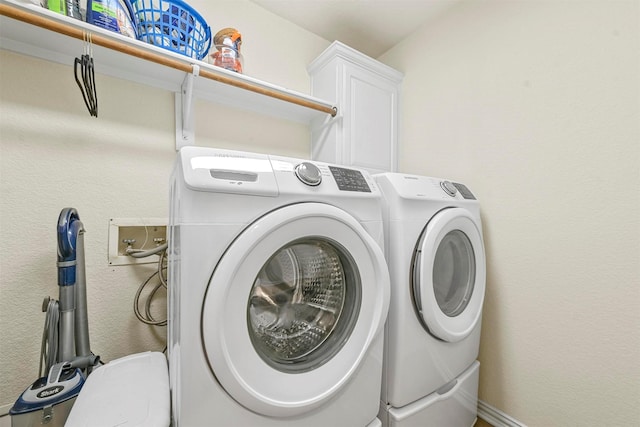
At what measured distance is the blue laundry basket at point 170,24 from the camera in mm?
1053

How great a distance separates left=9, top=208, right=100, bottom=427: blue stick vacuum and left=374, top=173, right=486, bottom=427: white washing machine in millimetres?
944

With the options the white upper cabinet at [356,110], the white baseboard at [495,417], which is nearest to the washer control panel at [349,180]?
the white upper cabinet at [356,110]

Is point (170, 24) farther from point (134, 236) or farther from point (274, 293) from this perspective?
point (274, 293)

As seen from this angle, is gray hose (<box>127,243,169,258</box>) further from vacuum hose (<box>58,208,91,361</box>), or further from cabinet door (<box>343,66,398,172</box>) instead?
cabinet door (<box>343,66,398,172</box>)

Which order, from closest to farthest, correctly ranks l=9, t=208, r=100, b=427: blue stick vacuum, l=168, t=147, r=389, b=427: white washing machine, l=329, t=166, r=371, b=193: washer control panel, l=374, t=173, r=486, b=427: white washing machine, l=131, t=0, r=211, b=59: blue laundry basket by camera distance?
l=168, t=147, r=389, b=427: white washing machine, l=9, t=208, r=100, b=427: blue stick vacuum, l=329, t=166, r=371, b=193: washer control panel, l=374, t=173, r=486, b=427: white washing machine, l=131, t=0, r=211, b=59: blue laundry basket

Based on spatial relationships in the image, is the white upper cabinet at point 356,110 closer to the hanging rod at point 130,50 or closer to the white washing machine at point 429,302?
the hanging rod at point 130,50

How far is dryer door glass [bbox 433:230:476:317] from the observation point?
111 cm

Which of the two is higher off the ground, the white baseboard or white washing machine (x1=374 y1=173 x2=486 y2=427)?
white washing machine (x1=374 y1=173 x2=486 y2=427)

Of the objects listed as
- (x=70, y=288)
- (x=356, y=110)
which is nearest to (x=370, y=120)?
(x=356, y=110)

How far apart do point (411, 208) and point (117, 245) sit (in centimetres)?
118

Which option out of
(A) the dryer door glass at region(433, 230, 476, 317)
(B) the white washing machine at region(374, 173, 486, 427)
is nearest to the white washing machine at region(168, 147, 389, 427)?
(B) the white washing machine at region(374, 173, 486, 427)

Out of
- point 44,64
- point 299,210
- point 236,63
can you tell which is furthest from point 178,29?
point 299,210

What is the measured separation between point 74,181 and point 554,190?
1937mm

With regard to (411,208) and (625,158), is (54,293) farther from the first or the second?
(625,158)
